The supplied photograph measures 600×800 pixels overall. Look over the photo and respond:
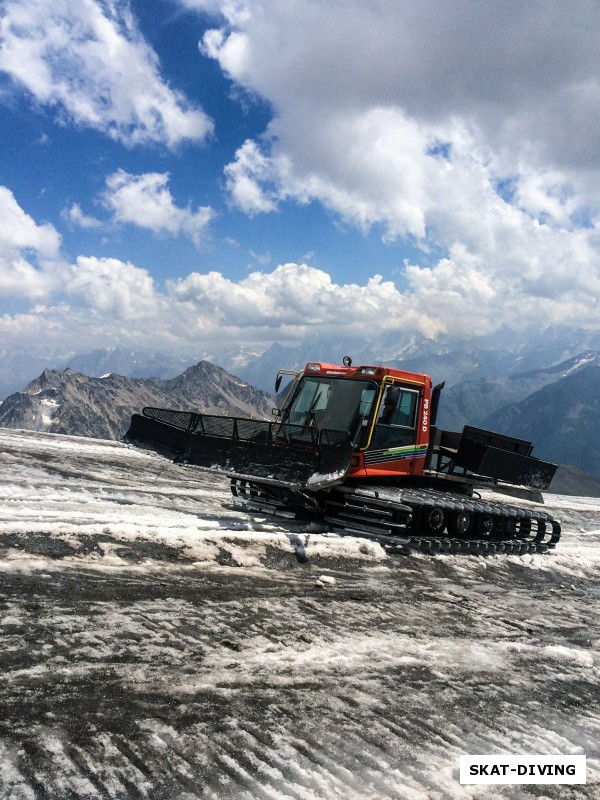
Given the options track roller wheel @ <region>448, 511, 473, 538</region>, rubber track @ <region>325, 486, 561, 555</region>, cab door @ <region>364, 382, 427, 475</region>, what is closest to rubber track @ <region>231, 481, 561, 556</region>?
rubber track @ <region>325, 486, 561, 555</region>

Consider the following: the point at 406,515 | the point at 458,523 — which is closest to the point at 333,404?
the point at 406,515

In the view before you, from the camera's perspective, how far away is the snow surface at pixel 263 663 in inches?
128

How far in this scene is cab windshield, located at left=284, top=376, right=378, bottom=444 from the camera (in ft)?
30.9

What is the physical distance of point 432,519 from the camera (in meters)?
9.41

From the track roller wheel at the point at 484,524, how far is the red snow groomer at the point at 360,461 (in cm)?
2

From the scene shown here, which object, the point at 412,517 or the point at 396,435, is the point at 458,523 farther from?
the point at 396,435

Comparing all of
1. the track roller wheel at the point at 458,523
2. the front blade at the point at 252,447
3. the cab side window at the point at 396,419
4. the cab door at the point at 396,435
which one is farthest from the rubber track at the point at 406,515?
the front blade at the point at 252,447

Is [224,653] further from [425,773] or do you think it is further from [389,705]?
[425,773]

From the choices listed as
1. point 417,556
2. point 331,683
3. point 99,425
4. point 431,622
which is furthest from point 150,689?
Answer: point 99,425

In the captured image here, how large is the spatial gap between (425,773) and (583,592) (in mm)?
6203

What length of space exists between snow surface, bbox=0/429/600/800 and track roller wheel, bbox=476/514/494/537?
1703 mm

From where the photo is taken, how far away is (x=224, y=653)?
454 centimetres

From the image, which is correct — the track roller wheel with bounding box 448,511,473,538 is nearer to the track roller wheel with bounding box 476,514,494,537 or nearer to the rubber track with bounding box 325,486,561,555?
the rubber track with bounding box 325,486,561,555

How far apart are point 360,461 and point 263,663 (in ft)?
16.4
